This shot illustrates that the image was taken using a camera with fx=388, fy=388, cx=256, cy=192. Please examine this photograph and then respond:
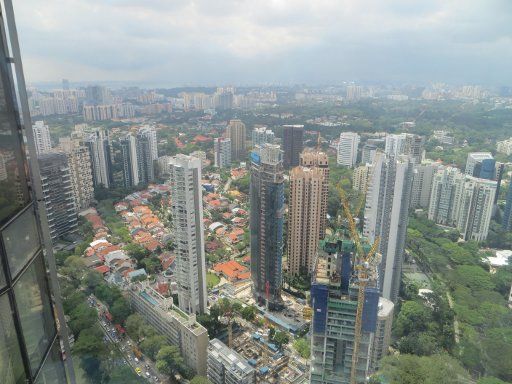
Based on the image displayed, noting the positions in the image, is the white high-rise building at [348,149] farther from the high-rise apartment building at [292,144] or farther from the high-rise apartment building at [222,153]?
the high-rise apartment building at [222,153]

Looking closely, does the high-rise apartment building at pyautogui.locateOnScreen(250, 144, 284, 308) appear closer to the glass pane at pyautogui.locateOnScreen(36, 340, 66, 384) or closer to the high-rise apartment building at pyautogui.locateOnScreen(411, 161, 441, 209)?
the glass pane at pyautogui.locateOnScreen(36, 340, 66, 384)

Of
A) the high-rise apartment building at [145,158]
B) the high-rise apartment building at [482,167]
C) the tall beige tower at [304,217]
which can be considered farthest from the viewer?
the high-rise apartment building at [145,158]

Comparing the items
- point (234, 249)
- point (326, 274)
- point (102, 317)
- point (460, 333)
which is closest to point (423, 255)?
point (460, 333)

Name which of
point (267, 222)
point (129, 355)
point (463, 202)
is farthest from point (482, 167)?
point (129, 355)

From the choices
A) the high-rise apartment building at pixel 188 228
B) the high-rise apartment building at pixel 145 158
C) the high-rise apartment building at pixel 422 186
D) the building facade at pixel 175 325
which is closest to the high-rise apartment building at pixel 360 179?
the high-rise apartment building at pixel 422 186

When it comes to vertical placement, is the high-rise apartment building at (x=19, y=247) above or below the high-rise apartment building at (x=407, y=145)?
above

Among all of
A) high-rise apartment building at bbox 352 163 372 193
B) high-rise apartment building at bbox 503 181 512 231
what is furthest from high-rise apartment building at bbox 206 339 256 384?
high-rise apartment building at bbox 503 181 512 231

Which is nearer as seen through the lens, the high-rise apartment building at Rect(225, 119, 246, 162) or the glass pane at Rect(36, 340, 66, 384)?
the glass pane at Rect(36, 340, 66, 384)
